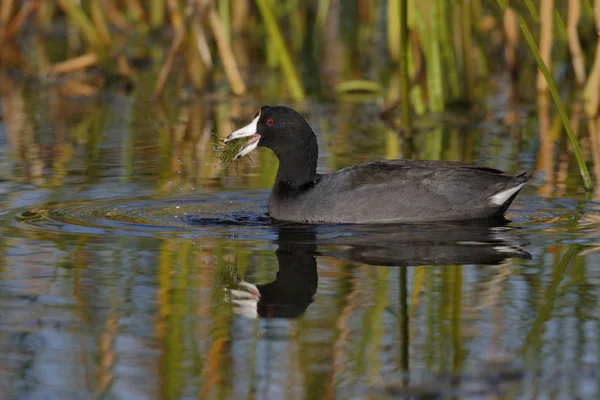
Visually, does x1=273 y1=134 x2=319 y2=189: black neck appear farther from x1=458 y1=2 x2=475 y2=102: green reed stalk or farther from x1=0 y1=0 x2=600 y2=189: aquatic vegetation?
x1=458 y1=2 x2=475 y2=102: green reed stalk

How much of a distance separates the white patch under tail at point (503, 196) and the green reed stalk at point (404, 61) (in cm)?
201

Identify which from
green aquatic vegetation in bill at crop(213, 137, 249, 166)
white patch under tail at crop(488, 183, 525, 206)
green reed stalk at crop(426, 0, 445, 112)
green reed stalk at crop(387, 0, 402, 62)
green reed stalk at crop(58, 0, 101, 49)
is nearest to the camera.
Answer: white patch under tail at crop(488, 183, 525, 206)

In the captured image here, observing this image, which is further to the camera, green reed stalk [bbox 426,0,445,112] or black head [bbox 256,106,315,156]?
green reed stalk [bbox 426,0,445,112]

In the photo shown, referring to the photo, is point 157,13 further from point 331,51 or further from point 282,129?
point 282,129

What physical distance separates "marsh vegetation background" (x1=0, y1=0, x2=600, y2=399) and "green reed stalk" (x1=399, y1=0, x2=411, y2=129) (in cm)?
2

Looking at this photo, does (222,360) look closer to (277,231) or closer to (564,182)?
(277,231)

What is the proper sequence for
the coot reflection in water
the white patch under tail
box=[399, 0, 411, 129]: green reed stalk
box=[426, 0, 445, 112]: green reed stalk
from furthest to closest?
box=[426, 0, 445, 112]: green reed stalk < box=[399, 0, 411, 129]: green reed stalk < the white patch under tail < the coot reflection in water

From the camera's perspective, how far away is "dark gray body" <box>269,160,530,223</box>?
6789 millimetres

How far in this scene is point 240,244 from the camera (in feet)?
20.4

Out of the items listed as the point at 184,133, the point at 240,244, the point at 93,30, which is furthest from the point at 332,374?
the point at 93,30

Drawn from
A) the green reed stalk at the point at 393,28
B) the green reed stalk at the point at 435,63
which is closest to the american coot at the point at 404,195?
the green reed stalk at the point at 435,63

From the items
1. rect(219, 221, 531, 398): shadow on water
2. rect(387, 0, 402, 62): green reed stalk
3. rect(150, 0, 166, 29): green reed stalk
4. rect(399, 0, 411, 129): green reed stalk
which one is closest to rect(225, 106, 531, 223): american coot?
rect(219, 221, 531, 398): shadow on water

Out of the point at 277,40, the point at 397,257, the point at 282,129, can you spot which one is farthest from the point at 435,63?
the point at 397,257

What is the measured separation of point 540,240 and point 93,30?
7.38 m
